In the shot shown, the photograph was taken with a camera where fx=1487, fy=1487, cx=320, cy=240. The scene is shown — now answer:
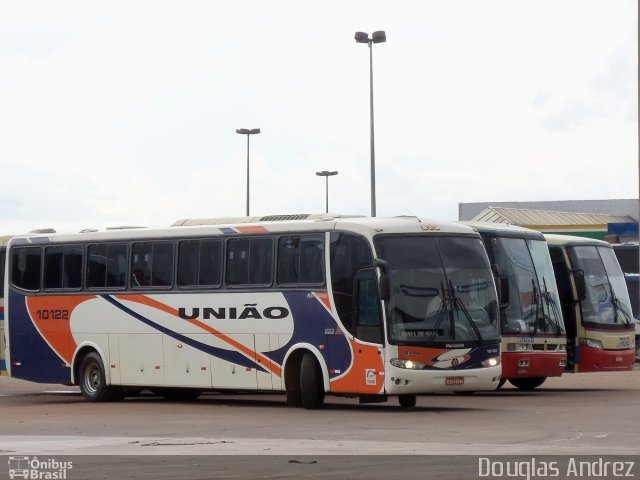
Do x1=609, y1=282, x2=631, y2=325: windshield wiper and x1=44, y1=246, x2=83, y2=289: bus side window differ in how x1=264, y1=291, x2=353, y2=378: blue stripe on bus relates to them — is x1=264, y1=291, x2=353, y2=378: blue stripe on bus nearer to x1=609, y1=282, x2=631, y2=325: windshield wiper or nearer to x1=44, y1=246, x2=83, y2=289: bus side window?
x1=44, y1=246, x2=83, y2=289: bus side window

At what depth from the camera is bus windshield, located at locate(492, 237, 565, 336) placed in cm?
2827

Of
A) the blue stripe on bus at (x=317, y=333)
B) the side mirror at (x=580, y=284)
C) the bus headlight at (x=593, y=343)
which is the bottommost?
the bus headlight at (x=593, y=343)

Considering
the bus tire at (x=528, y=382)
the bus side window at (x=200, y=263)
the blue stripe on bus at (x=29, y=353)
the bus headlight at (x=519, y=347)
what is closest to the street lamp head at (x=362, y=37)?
the bus tire at (x=528, y=382)

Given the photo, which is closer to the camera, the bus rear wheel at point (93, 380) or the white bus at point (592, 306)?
the bus rear wheel at point (93, 380)

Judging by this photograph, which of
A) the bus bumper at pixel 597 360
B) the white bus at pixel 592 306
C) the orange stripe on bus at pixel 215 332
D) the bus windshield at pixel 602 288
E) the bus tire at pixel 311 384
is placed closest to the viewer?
the bus tire at pixel 311 384

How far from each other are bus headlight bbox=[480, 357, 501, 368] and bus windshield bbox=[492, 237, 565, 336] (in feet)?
14.2

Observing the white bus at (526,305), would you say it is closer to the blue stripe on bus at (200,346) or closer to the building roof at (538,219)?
the blue stripe on bus at (200,346)

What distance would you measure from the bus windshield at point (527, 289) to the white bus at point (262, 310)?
415 cm

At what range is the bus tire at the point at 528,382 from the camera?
1225 inches

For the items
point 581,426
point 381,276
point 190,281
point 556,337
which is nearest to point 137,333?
point 190,281

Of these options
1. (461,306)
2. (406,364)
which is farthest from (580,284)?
(406,364)

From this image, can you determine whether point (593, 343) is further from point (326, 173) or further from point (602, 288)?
point (326, 173)

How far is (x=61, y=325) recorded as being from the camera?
28344 millimetres

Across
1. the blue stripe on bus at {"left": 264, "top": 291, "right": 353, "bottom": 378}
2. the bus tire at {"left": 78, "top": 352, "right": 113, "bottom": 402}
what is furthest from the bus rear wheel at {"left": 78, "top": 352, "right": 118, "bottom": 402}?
the blue stripe on bus at {"left": 264, "top": 291, "right": 353, "bottom": 378}
